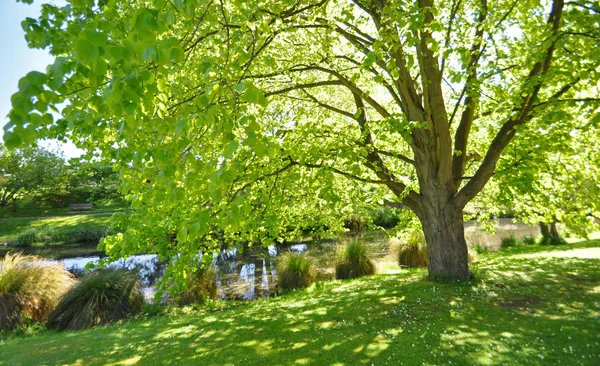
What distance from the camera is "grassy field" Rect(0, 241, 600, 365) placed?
5184 mm

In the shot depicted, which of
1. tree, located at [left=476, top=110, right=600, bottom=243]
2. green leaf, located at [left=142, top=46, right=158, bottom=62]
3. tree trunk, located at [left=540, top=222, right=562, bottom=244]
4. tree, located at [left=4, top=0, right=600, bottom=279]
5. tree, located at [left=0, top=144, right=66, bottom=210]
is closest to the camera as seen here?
green leaf, located at [left=142, top=46, right=158, bottom=62]

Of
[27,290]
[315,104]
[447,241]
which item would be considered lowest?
[27,290]

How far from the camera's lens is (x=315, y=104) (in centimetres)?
1095

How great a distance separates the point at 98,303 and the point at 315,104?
9.10m

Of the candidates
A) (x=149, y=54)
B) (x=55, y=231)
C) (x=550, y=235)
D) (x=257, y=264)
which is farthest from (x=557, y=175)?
(x=55, y=231)

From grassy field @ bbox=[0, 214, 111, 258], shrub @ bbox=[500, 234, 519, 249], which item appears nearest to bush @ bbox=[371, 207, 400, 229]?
shrub @ bbox=[500, 234, 519, 249]

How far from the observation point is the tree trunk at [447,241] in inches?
351

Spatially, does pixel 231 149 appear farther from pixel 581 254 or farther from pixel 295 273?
pixel 581 254

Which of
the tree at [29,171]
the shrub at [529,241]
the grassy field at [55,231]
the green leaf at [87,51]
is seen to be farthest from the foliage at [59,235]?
the green leaf at [87,51]

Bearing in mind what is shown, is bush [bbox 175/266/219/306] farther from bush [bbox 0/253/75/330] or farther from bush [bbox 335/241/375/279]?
bush [bbox 335/241/375/279]

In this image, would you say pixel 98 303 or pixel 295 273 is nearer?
pixel 98 303

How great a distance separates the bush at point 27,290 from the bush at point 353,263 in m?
9.76

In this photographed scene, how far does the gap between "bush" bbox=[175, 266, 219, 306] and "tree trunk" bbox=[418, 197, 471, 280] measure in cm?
796

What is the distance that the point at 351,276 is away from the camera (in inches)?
557
